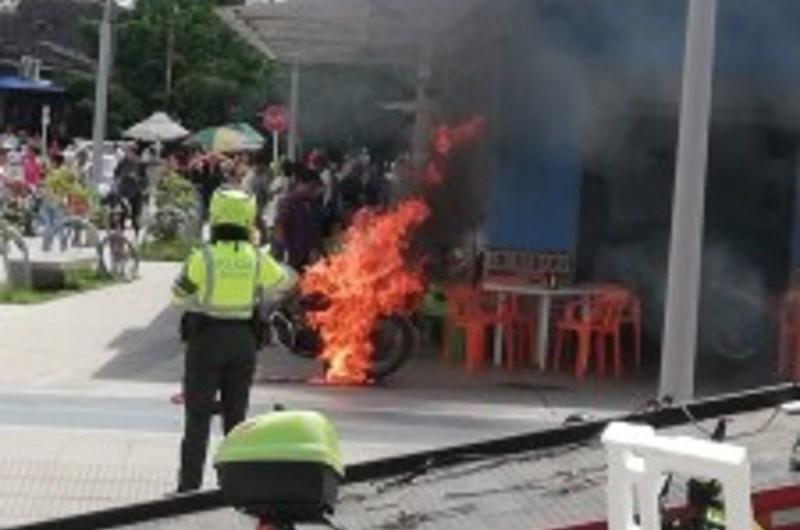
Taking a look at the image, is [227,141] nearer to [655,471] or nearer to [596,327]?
[596,327]

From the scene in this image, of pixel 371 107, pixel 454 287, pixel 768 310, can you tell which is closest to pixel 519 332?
pixel 454 287

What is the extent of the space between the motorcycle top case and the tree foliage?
50887mm

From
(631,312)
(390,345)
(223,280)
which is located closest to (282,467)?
(223,280)

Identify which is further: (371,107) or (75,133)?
(75,133)

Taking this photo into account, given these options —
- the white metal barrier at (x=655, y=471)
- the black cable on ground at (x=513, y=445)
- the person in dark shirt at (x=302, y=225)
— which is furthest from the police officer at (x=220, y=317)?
the person in dark shirt at (x=302, y=225)

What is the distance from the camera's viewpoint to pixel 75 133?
5738 cm

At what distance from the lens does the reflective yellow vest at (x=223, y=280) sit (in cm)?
861

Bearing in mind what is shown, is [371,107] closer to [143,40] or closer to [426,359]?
[426,359]

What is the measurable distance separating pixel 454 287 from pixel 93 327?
416 cm

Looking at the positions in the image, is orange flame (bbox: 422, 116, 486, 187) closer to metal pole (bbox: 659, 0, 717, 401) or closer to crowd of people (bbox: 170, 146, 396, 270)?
crowd of people (bbox: 170, 146, 396, 270)

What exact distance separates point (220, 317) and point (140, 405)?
428 centimetres

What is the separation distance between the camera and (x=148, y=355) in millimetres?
15945

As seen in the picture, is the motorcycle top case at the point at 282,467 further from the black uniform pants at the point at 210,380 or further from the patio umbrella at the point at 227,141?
the patio umbrella at the point at 227,141

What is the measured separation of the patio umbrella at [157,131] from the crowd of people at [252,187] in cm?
595
